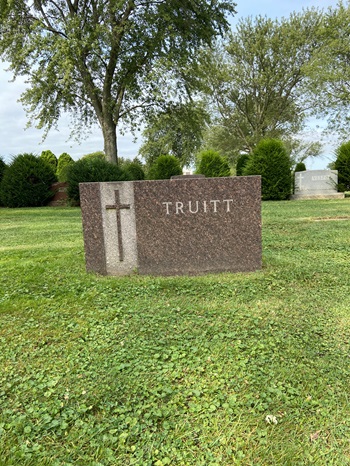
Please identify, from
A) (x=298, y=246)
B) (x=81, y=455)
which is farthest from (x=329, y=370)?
(x=298, y=246)

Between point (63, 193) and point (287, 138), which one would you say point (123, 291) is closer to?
point (63, 193)

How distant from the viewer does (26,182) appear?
52.2 ft

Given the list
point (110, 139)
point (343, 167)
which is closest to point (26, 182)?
point (110, 139)

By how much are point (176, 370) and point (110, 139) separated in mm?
17159

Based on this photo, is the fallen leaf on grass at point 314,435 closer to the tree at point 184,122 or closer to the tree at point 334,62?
the tree at point 184,122

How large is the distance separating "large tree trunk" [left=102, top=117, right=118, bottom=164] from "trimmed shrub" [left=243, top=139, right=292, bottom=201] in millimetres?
7029

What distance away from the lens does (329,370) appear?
2.04 meters

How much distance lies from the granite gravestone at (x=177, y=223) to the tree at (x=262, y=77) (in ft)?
80.4

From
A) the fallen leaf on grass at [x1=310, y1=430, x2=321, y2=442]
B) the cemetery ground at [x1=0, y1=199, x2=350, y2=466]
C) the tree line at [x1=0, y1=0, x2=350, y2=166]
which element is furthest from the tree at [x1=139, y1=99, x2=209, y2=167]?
the fallen leaf on grass at [x1=310, y1=430, x2=321, y2=442]

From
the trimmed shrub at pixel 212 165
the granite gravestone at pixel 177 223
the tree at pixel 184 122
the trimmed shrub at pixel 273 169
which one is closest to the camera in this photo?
the granite gravestone at pixel 177 223

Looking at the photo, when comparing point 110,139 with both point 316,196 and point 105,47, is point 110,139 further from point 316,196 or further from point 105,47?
point 316,196

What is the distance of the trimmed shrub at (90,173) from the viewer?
14.6 meters

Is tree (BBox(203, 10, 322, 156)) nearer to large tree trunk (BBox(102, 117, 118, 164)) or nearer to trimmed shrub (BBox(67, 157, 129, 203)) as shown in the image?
large tree trunk (BBox(102, 117, 118, 164))

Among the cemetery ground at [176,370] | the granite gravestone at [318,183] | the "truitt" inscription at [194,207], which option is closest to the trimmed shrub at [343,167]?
the granite gravestone at [318,183]
